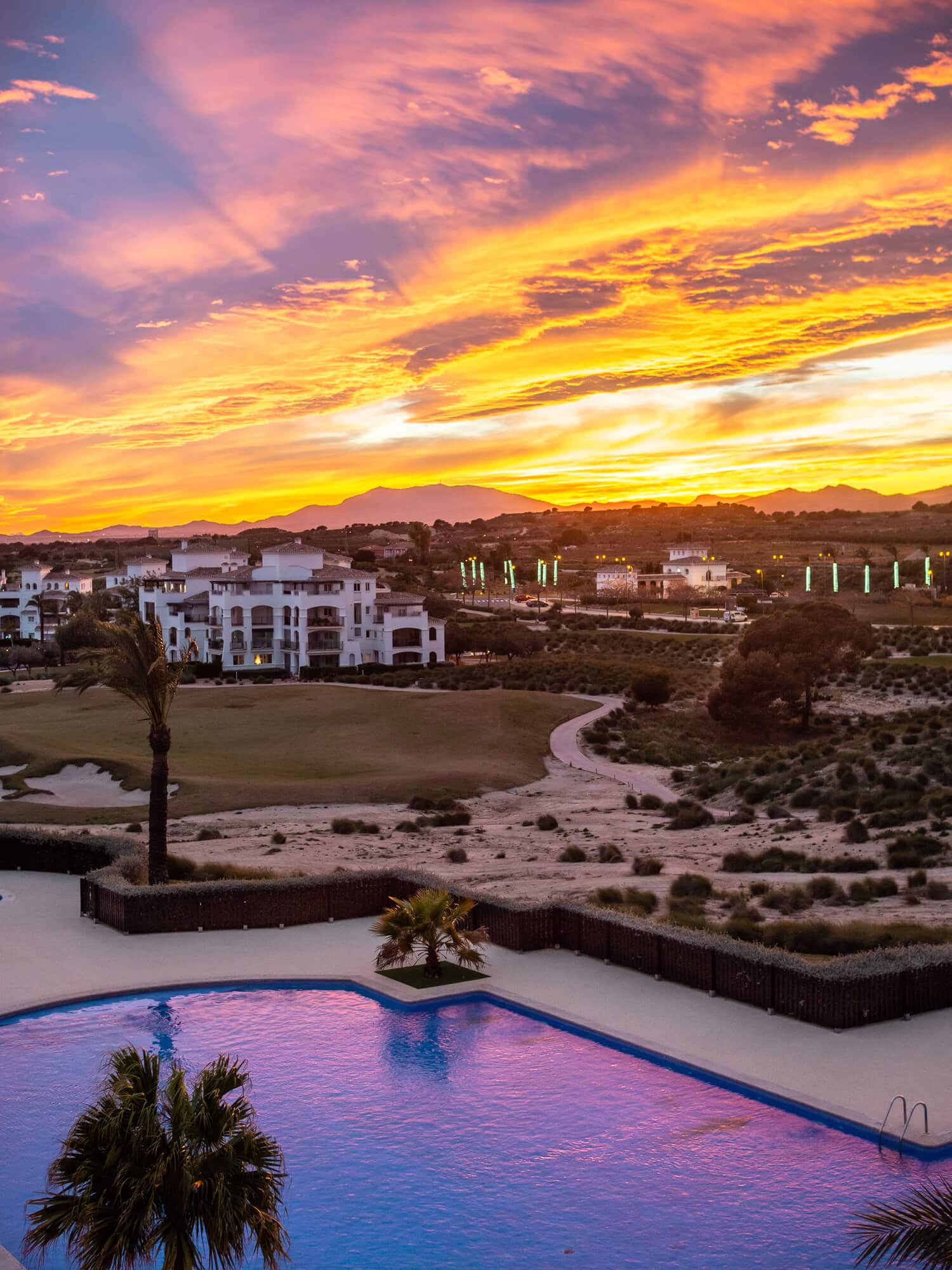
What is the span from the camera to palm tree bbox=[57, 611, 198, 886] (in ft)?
81.5

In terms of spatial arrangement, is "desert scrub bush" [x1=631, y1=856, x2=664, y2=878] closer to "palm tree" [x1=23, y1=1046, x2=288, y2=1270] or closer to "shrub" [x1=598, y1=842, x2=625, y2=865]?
"shrub" [x1=598, y1=842, x2=625, y2=865]

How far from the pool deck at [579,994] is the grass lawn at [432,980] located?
8.9 inches

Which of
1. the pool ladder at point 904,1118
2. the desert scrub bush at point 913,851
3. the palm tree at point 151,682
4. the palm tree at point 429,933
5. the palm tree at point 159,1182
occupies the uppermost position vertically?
the palm tree at point 151,682

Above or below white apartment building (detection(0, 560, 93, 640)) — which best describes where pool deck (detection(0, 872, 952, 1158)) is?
below

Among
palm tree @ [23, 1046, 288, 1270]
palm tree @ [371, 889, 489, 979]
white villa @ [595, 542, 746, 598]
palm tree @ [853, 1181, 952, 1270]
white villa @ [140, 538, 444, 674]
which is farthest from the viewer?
white villa @ [595, 542, 746, 598]

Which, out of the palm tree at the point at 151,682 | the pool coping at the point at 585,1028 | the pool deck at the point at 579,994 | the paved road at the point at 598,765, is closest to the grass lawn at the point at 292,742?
the paved road at the point at 598,765

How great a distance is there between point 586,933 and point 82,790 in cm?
2716

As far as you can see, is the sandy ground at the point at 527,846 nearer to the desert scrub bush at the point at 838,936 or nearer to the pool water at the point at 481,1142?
the desert scrub bush at the point at 838,936

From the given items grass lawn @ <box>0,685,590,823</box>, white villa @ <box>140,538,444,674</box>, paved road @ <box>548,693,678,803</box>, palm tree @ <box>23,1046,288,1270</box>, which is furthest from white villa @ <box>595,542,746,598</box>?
palm tree @ <box>23,1046,288,1270</box>

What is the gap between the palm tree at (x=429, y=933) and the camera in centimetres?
1869

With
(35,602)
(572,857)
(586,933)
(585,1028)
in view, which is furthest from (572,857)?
(35,602)

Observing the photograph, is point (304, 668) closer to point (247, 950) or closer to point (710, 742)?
point (710, 742)

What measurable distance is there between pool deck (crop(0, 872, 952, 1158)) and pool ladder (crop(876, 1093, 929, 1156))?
0.09 m

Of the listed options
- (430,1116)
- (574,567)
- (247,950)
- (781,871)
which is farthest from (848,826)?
(574,567)
